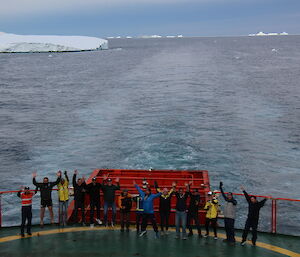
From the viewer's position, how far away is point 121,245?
1348cm

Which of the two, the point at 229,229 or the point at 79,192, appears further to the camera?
the point at 79,192

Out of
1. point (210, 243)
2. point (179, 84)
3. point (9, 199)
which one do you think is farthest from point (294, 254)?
point (179, 84)

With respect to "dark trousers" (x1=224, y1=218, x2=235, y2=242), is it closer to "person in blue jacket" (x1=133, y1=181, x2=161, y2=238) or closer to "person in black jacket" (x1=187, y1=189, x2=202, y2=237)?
"person in black jacket" (x1=187, y1=189, x2=202, y2=237)

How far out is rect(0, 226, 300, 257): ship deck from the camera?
42.5ft

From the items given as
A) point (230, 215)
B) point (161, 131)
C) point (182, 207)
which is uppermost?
point (161, 131)

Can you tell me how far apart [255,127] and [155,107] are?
2038 cm

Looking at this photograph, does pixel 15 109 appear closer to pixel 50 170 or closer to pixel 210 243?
pixel 50 170

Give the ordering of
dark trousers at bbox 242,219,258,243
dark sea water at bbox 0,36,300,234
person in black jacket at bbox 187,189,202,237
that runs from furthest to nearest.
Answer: dark sea water at bbox 0,36,300,234 → person in black jacket at bbox 187,189,202,237 → dark trousers at bbox 242,219,258,243

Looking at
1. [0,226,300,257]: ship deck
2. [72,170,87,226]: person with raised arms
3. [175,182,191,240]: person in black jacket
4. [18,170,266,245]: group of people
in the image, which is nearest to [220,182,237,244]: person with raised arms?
[18,170,266,245]: group of people

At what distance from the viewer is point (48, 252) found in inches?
508

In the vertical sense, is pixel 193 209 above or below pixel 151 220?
above

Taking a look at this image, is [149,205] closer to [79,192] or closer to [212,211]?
[212,211]

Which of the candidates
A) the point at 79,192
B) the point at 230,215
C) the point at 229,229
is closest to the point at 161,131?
the point at 79,192

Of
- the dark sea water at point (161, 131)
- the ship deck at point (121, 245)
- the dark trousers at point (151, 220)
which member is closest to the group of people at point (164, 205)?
the dark trousers at point (151, 220)
